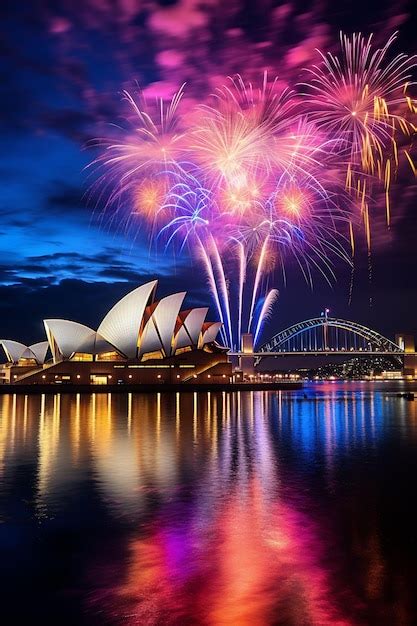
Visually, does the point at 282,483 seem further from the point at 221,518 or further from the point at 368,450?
the point at 368,450

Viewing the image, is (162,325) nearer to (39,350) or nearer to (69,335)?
(69,335)

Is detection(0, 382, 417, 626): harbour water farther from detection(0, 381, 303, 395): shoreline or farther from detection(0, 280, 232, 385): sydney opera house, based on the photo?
detection(0, 280, 232, 385): sydney opera house

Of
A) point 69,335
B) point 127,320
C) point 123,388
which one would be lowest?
point 123,388

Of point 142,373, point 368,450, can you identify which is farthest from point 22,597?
point 142,373

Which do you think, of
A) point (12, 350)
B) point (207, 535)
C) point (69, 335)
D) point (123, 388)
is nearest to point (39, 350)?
point (12, 350)

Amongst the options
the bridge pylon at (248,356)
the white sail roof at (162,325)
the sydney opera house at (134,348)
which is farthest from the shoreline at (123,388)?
the bridge pylon at (248,356)

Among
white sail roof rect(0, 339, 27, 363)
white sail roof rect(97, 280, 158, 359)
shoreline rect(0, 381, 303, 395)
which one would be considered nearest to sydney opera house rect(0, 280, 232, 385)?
white sail roof rect(97, 280, 158, 359)
